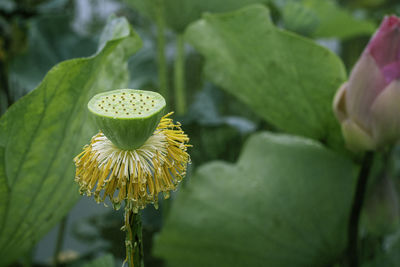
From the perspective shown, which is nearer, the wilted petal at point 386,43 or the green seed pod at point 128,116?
the green seed pod at point 128,116

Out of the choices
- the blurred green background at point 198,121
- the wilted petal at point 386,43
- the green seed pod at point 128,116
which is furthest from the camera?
the blurred green background at point 198,121

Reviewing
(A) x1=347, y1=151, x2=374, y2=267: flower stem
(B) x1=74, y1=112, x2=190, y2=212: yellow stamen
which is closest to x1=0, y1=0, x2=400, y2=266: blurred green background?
(A) x1=347, y1=151, x2=374, y2=267: flower stem

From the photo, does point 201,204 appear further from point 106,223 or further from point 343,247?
point 106,223

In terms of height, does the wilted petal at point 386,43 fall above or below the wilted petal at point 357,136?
above

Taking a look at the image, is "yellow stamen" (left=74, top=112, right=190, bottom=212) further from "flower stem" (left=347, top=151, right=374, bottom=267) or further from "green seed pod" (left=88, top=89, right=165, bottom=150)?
"flower stem" (left=347, top=151, right=374, bottom=267)

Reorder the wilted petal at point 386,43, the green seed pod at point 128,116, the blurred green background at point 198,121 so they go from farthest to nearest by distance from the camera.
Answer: the blurred green background at point 198,121, the wilted petal at point 386,43, the green seed pod at point 128,116

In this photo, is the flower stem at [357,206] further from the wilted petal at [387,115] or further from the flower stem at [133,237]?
the flower stem at [133,237]

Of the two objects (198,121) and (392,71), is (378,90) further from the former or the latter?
(198,121)

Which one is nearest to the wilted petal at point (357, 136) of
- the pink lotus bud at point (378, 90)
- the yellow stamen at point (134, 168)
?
the pink lotus bud at point (378, 90)
